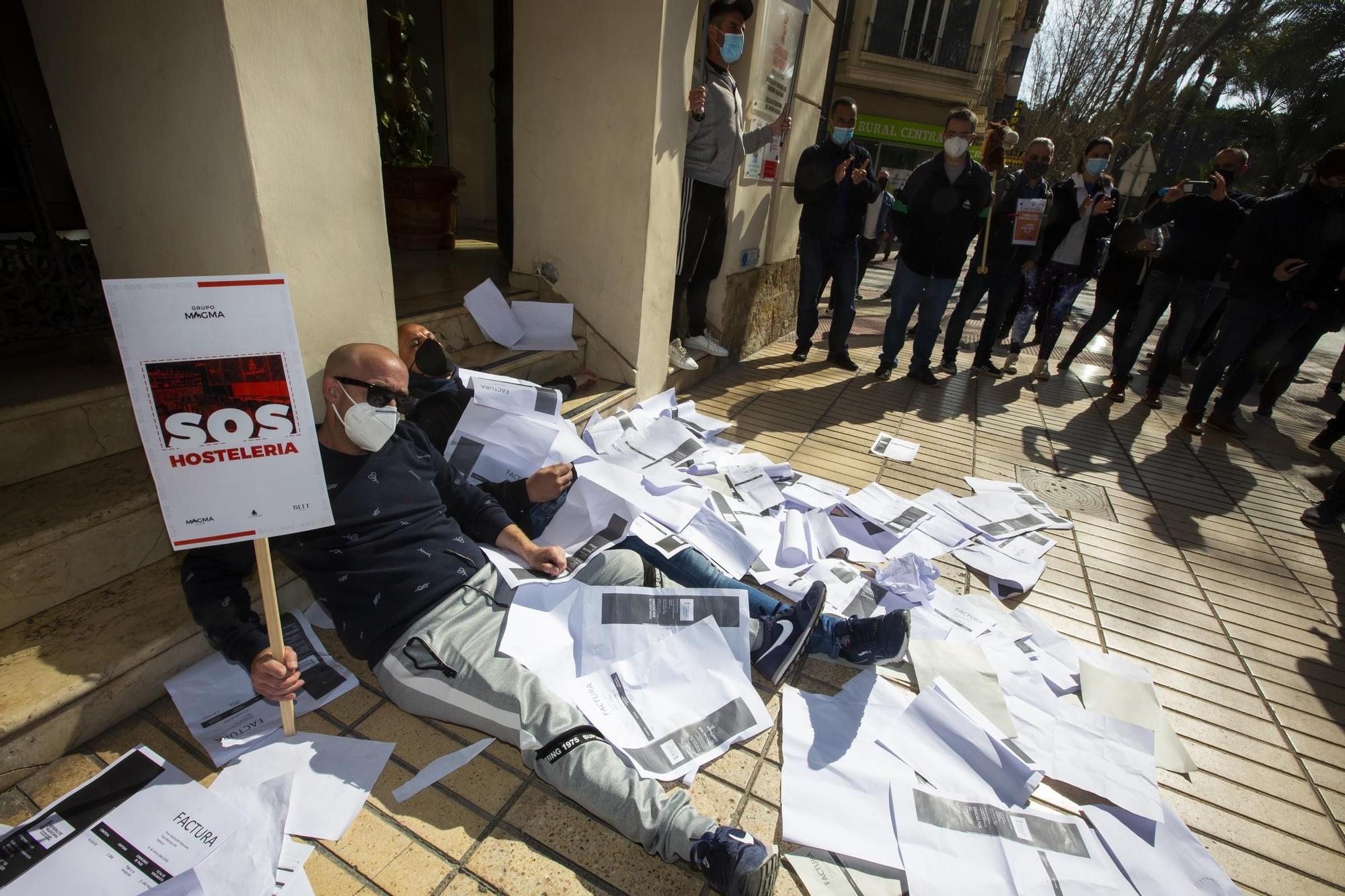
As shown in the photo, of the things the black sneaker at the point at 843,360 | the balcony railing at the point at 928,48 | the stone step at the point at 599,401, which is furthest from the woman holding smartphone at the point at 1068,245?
the balcony railing at the point at 928,48

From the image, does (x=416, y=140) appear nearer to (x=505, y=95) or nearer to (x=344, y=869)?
(x=505, y=95)

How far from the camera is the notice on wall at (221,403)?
4.13ft

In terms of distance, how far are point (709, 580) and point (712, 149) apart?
299 cm

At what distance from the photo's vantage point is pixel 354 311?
2.15 meters

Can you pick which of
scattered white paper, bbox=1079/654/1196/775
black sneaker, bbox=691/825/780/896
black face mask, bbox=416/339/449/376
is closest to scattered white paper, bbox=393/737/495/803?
black sneaker, bbox=691/825/780/896

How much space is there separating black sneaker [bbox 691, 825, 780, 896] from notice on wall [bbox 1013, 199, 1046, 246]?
5.21m

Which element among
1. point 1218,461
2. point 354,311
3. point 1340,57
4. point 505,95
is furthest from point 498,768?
point 1340,57

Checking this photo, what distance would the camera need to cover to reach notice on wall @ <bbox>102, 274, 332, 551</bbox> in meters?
1.26

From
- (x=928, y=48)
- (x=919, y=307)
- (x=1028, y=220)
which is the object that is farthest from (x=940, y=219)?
(x=928, y=48)

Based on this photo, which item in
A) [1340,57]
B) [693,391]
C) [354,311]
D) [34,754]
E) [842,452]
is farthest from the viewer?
[1340,57]

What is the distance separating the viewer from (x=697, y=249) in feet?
14.2

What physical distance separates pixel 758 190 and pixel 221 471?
4689mm

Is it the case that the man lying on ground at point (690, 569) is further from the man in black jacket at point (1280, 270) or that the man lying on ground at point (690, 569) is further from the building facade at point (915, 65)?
the building facade at point (915, 65)

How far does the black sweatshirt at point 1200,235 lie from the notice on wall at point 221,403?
6.15 m
